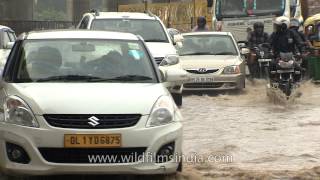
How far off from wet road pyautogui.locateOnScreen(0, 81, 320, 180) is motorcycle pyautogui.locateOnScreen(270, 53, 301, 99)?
1.07 ft

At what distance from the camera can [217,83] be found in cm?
1467

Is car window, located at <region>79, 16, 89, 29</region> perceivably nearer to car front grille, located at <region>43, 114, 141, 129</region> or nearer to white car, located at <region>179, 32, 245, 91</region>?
white car, located at <region>179, 32, 245, 91</region>

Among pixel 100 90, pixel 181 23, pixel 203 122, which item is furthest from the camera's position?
pixel 181 23

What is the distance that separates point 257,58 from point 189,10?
17.3 meters

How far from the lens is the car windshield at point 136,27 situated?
43.8 ft

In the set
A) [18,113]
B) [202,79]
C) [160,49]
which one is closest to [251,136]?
[160,49]

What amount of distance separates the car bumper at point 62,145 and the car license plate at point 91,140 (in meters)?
0.03

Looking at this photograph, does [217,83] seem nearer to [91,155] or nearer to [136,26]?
[136,26]

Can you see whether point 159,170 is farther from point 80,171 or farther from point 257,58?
point 257,58

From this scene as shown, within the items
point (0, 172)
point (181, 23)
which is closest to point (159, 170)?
point (0, 172)

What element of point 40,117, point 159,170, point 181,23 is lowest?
point 181,23

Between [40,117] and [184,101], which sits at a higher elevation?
[40,117]

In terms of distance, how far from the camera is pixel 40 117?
586cm

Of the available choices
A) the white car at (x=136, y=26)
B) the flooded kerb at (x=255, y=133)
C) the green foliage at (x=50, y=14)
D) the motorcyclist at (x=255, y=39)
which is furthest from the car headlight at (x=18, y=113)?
the green foliage at (x=50, y=14)
